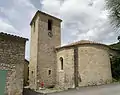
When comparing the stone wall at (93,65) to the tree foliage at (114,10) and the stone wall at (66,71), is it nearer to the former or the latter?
the stone wall at (66,71)

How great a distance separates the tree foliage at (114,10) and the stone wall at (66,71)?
8671 millimetres

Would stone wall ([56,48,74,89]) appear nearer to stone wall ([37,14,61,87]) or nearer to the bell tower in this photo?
stone wall ([37,14,61,87])

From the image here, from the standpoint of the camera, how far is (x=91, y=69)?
758 inches

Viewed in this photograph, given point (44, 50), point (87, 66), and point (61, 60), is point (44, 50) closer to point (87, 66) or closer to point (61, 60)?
point (61, 60)

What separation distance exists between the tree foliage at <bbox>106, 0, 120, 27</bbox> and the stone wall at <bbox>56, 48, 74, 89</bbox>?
8671 mm

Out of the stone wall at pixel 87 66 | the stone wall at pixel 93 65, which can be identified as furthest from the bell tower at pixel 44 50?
the stone wall at pixel 93 65

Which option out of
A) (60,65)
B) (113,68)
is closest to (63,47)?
(60,65)

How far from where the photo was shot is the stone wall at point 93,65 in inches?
752

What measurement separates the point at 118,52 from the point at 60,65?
9.21 metres

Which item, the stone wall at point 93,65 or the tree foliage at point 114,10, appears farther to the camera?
the tree foliage at point 114,10

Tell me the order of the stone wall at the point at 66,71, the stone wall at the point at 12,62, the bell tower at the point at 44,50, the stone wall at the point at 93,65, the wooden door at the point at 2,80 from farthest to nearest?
the bell tower at the point at 44,50
the stone wall at the point at 66,71
the stone wall at the point at 93,65
the stone wall at the point at 12,62
the wooden door at the point at 2,80

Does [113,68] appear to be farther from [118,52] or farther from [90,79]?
[90,79]

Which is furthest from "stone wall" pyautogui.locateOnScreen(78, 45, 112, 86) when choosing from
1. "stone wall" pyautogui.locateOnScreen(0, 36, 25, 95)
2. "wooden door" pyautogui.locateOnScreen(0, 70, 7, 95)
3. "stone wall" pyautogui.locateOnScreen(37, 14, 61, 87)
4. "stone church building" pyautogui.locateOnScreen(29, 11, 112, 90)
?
"wooden door" pyautogui.locateOnScreen(0, 70, 7, 95)

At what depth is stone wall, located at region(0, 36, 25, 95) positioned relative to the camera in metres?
11.4
